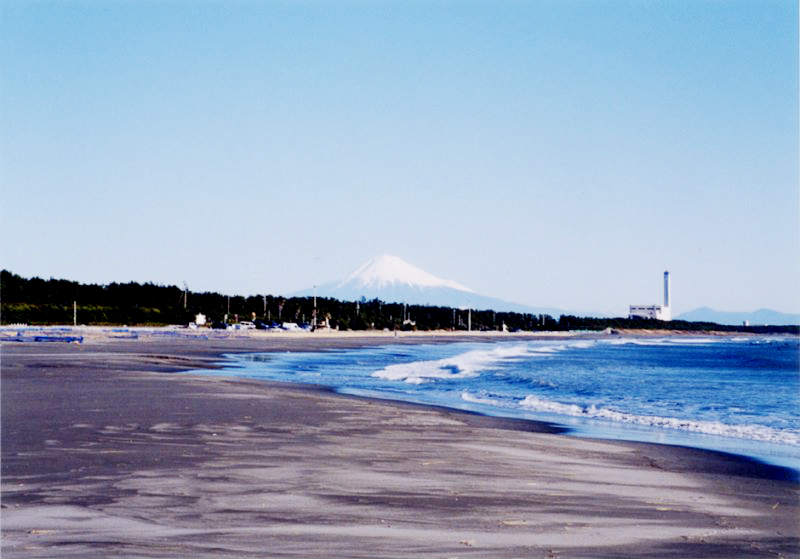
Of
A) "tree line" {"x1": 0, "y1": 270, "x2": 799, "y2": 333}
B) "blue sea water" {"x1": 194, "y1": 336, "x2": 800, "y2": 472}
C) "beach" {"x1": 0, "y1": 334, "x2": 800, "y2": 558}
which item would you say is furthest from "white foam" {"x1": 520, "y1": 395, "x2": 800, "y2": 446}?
"tree line" {"x1": 0, "y1": 270, "x2": 799, "y2": 333}

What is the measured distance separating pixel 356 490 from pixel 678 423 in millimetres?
12164

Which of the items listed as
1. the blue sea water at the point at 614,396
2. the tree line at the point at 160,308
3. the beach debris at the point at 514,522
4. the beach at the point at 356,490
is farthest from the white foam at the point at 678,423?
the tree line at the point at 160,308

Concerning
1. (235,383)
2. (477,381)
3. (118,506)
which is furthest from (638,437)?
(477,381)

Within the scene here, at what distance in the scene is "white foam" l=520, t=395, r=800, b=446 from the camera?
56.5ft

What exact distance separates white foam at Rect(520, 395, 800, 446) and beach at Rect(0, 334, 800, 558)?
11.1ft

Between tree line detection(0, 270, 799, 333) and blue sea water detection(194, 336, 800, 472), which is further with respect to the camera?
tree line detection(0, 270, 799, 333)

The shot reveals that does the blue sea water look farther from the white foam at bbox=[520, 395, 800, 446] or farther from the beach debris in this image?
the beach debris

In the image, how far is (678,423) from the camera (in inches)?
757

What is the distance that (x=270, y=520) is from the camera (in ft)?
24.6

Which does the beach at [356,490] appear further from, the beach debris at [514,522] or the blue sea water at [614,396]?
the blue sea water at [614,396]

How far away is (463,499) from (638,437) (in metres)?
8.65

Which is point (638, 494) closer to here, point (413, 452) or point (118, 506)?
point (413, 452)

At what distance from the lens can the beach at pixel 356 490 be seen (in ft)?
22.4

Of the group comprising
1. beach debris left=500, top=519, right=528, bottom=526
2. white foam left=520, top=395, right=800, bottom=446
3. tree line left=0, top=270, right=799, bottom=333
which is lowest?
white foam left=520, top=395, right=800, bottom=446
